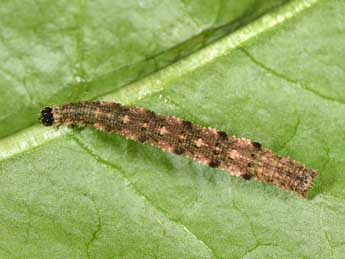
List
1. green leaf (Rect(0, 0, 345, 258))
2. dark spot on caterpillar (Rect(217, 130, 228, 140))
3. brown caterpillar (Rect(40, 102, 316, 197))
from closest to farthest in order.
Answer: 1. green leaf (Rect(0, 0, 345, 258))
2. brown caterpillar (Rect(40, 102, 316, 197))
3. dark spot on caterpillar (Rect(217, 130, 228, 140))

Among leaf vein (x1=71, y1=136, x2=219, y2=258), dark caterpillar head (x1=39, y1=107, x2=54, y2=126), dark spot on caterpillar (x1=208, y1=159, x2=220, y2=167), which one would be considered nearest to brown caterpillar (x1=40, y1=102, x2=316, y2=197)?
dark spot on caterpillar (x1=208, y1=159, x2=220, y2=167)

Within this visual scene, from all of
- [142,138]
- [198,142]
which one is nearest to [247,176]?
[198,142]

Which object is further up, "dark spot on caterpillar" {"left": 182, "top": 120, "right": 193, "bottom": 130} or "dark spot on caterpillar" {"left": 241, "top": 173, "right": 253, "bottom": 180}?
"dark spot on caterpillar" {"left": 182, "top": 120, "right": 193, "bottom": 130}

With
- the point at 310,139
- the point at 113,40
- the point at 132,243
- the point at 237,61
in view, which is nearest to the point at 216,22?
the point at 237,61

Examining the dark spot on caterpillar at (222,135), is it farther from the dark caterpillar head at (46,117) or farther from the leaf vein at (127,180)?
the dark caterpillar head at (46,117)

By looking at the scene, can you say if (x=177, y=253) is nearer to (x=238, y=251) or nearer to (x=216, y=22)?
(x=238, y=251)

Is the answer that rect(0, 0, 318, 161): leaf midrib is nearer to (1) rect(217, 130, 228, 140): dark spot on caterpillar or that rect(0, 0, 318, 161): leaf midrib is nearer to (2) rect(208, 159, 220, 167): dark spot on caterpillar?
(1) rect(217, 130, 228, 140): dark spot on caterpillar

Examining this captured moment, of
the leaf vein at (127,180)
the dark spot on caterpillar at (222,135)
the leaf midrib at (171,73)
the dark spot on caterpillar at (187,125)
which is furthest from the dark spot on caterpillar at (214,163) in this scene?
the leaf midrib at (171,73)
